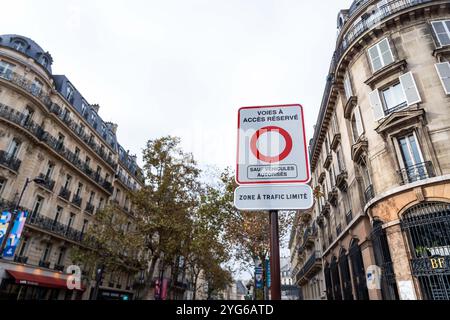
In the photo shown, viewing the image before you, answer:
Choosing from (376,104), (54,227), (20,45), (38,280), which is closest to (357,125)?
(376,104)

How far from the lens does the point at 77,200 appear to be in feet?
88.0

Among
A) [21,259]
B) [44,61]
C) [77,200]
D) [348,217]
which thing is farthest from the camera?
[77,200]

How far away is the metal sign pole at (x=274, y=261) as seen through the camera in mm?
2189

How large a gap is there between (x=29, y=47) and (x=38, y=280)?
19.9m

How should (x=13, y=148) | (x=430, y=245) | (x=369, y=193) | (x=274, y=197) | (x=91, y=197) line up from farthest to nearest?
(x=91, y=197) < (x=13, y=148) < (x=369, y=193) < (x=430, y=245) < (x=274, y=197)

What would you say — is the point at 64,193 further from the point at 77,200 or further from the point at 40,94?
the point at 40,94

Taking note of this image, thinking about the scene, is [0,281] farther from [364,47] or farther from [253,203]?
[364,47]

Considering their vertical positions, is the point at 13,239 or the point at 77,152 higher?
the point at 77,152

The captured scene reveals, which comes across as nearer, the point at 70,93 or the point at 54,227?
the point at 54,227

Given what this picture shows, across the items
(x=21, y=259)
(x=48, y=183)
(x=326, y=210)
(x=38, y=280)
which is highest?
(x=48, y=183)

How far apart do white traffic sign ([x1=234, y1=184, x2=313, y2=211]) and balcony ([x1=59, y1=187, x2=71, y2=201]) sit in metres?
27.0

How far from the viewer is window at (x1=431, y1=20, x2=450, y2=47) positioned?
46.2 ft

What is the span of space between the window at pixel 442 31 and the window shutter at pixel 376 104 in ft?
12.5
